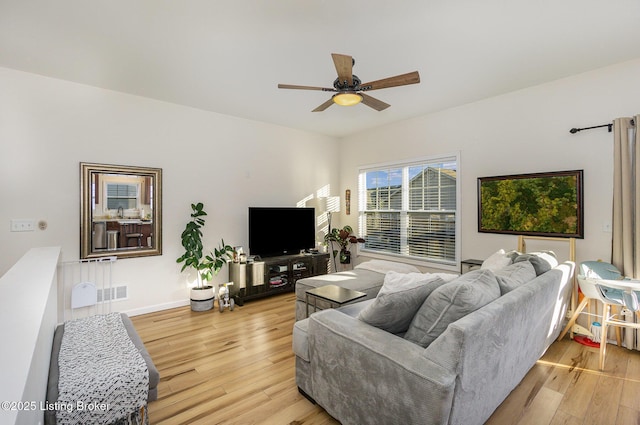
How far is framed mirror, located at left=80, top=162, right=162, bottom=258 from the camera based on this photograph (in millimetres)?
3542

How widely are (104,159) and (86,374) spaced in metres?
2.88

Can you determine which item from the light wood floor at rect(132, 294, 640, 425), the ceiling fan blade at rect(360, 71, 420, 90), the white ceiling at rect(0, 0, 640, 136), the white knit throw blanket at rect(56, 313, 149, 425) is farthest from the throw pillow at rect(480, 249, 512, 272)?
the white knit throw blanket at rect(56, 313, 149, 425)

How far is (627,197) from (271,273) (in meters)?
4.32

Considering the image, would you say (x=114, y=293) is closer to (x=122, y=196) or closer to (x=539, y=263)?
(x=122, y=196)

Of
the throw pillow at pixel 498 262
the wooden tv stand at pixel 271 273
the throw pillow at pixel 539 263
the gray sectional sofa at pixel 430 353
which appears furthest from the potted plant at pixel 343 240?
the gray sectional sofa at pixel 430 353

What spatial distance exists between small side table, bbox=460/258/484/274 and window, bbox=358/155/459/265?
0.40 m

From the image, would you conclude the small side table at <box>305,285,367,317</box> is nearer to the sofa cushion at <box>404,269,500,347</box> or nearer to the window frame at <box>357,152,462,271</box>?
the sofa cushion at <box>404,269,500,347</box>

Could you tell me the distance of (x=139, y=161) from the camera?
3.87 metres

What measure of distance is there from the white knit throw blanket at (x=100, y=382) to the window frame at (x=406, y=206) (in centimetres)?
400

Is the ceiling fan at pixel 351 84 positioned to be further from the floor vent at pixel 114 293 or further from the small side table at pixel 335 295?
the floor vent at pixel 114 293

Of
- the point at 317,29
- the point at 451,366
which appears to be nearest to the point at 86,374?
the point at 451,366

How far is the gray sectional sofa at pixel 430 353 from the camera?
1.41 meters

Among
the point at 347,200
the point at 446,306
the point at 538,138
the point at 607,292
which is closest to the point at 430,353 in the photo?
the point at 446,306

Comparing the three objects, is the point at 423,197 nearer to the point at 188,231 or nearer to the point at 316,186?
the point at 316,186
